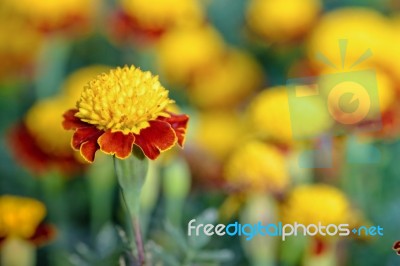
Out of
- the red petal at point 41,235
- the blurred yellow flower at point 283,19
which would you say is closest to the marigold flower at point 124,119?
the red petal at point 41,235

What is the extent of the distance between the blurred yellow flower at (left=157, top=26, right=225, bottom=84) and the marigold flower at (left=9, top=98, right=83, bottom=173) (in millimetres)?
106

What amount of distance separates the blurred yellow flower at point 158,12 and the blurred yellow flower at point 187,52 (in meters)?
0.01

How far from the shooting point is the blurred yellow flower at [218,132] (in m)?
0.66

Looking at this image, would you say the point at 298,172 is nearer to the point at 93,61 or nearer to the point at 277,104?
the point at 277,104

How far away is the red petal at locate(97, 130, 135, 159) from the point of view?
1.30 feet

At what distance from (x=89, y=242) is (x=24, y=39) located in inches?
9.3

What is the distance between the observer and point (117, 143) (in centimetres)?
40

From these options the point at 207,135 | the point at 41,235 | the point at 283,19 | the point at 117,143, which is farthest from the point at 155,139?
the point at 283,19

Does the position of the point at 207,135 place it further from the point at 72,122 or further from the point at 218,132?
the point at 72,122

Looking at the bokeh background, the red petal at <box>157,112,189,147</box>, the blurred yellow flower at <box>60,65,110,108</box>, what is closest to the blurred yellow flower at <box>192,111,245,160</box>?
the bokeh background

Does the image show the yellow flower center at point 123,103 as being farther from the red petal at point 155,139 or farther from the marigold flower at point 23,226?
the marigold flower at point 23,226

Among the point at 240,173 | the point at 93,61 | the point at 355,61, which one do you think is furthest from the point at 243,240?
the point at 93,61

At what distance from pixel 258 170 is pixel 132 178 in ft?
0.54

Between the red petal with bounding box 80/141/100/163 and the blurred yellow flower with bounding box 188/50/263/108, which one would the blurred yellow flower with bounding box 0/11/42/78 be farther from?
the red petal with bounding box 80/141/100/163
